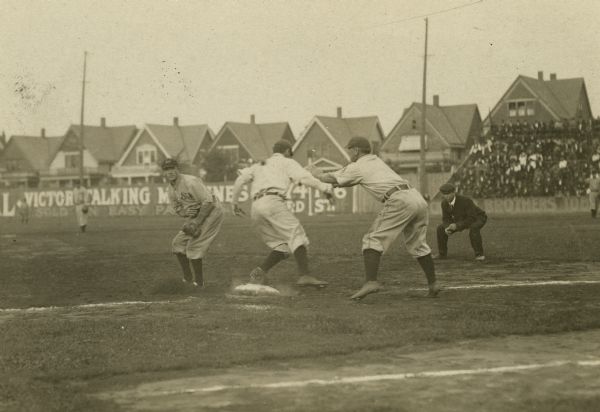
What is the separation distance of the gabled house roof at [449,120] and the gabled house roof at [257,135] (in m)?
12.9

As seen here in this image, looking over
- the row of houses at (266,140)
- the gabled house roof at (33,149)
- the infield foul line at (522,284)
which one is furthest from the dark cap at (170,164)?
the gabled house roof at (33,149)

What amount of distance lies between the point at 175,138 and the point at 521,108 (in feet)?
115

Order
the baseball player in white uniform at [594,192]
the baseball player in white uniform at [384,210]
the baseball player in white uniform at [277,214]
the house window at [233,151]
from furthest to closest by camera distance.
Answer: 1. the house window at [233,151]
2. the baseball player in white uniform at [594,192]
3. the baseball player in white uniform at [277,214]
4. the baseball player in white uniform at [384,210]

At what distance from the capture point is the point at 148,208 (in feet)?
196

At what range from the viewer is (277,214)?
11469 mm

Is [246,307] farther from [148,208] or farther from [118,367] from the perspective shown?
[148,208]

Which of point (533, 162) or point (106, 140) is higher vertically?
point (106, 140)

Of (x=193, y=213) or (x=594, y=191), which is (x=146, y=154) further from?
(x=193, y=213)

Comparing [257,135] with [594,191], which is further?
[257,135]

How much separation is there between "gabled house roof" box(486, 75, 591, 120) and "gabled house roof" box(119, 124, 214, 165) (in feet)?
103

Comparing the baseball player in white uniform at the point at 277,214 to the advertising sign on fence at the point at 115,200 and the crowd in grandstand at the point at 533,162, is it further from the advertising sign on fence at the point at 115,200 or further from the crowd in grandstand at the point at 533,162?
the advertising sign on fence at the point at 115,200

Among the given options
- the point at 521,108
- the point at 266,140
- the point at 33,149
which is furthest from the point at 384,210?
the point at 33,149

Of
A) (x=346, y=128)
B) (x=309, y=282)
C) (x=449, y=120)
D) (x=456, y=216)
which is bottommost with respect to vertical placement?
(x=309, y=282)

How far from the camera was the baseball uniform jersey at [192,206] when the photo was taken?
11758mm
